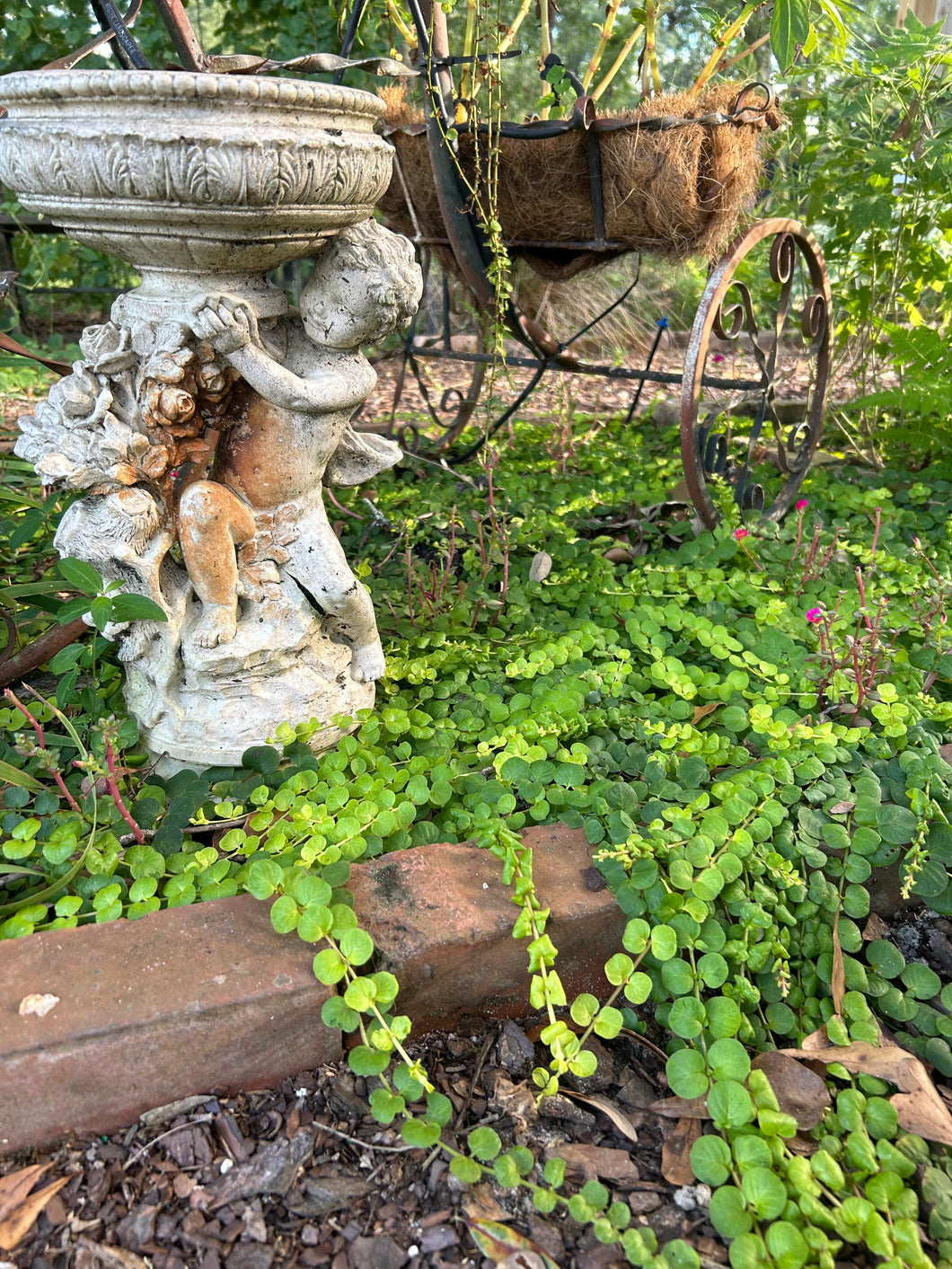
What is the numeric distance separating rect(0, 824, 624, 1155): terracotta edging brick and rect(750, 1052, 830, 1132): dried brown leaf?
300 mm

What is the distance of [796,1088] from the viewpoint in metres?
1.30

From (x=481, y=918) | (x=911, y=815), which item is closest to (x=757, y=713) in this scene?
(x=911, y=815)

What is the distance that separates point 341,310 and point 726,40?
1938 mm

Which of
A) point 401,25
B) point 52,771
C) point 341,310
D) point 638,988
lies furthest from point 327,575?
point 401,25

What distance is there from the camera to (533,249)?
3197 millimetres

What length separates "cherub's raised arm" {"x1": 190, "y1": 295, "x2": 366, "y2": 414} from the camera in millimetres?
1602

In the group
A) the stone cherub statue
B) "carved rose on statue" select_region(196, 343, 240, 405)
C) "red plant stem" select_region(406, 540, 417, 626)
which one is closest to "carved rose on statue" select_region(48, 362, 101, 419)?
the stone cherub statue

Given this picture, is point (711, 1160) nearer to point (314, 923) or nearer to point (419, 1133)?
point (419, 1133)

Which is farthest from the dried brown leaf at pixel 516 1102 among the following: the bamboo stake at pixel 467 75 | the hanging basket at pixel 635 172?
the bamboo stake at pixel 467 75

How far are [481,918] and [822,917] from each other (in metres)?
0.60

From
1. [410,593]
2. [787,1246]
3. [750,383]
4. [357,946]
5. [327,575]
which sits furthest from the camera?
[750,383]

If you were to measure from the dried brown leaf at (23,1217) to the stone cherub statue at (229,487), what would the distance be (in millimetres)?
809

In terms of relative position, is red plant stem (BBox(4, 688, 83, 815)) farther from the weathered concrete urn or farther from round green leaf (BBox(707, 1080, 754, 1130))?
round green leaf (BBox(707, 1080, 754, 1130))

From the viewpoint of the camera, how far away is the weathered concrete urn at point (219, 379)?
1.38m
